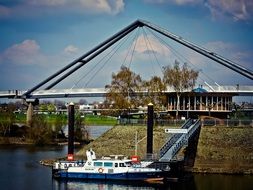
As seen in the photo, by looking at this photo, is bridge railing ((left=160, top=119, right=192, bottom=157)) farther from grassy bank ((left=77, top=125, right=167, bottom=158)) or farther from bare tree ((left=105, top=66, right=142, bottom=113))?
bare tree ((left=105, top=66, right=142, bottom=113))

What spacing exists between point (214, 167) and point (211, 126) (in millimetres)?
4560

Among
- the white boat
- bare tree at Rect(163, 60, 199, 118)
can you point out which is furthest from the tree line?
the white boat

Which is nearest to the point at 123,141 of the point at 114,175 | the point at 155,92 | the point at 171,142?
the point at 171,142

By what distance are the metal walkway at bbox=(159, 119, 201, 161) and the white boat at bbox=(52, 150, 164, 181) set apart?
8.34 ft

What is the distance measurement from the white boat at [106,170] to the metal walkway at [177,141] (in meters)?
2.54

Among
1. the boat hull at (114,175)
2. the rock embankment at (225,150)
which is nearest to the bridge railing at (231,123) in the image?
the rock embankment at (225,150)

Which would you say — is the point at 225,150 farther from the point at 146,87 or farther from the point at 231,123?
the point at 146,87

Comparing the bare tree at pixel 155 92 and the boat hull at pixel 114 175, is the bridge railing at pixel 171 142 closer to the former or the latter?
the boat hull at pixel 114 175

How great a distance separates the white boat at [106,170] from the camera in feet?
133

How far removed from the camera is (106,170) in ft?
137

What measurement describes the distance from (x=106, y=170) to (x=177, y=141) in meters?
7.45

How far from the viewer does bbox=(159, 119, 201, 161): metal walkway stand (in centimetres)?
4384

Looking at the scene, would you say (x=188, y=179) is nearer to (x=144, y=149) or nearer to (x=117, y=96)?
(x=144, y=149)

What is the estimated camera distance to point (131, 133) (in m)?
50.1
